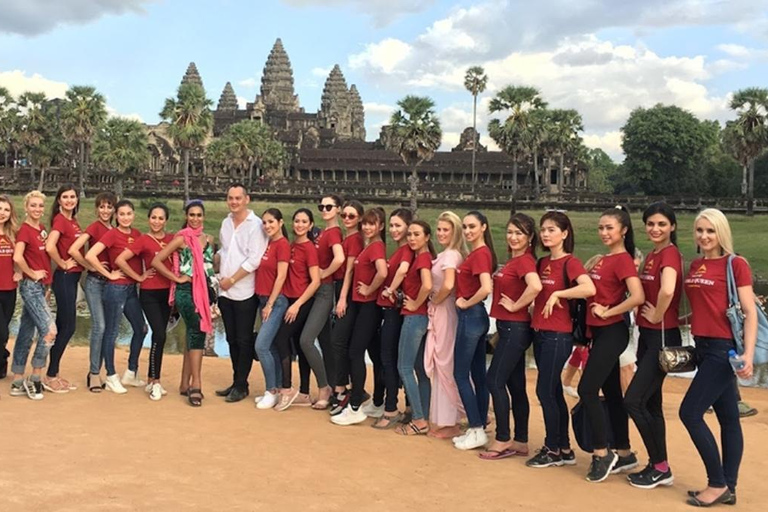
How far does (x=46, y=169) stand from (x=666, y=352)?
215 feet

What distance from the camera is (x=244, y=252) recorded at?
7445 mm

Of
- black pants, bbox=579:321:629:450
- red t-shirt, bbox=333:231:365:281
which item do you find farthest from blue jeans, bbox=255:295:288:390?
black pants, bbox=579:321:629:450

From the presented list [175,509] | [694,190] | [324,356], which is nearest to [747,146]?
[694,190]

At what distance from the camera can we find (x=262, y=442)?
628 cm

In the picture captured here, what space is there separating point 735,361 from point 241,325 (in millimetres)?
4472

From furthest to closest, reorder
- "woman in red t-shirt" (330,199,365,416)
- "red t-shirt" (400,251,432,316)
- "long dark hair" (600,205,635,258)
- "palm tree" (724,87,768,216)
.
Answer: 1. "palm tree" (724,87,768,216)
2. "woman in red t-shirt" (330,199,365,416)
3. "red t-shirt" (400,251,432,316)
4. "long dark hair" (600,205,635,258)

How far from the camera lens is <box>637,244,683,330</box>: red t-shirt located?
535 cm

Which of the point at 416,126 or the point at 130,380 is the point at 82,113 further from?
the point at 130,380

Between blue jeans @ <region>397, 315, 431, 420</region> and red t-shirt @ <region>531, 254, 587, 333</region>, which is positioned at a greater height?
red t-shirt @ <region>531, 254, 587, 333</region>

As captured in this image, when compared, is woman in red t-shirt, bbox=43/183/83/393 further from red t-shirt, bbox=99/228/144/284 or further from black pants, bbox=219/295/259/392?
black pants, bbox=219/295/259/392

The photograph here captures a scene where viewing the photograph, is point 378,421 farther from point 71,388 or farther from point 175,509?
point 71,388

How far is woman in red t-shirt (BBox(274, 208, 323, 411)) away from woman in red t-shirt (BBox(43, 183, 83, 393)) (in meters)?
2.12

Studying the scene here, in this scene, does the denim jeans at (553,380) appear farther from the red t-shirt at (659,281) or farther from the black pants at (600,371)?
the red t-shirt at (659,281)

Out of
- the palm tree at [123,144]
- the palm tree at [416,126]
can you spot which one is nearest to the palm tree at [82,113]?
the palm tree at [123,144]
